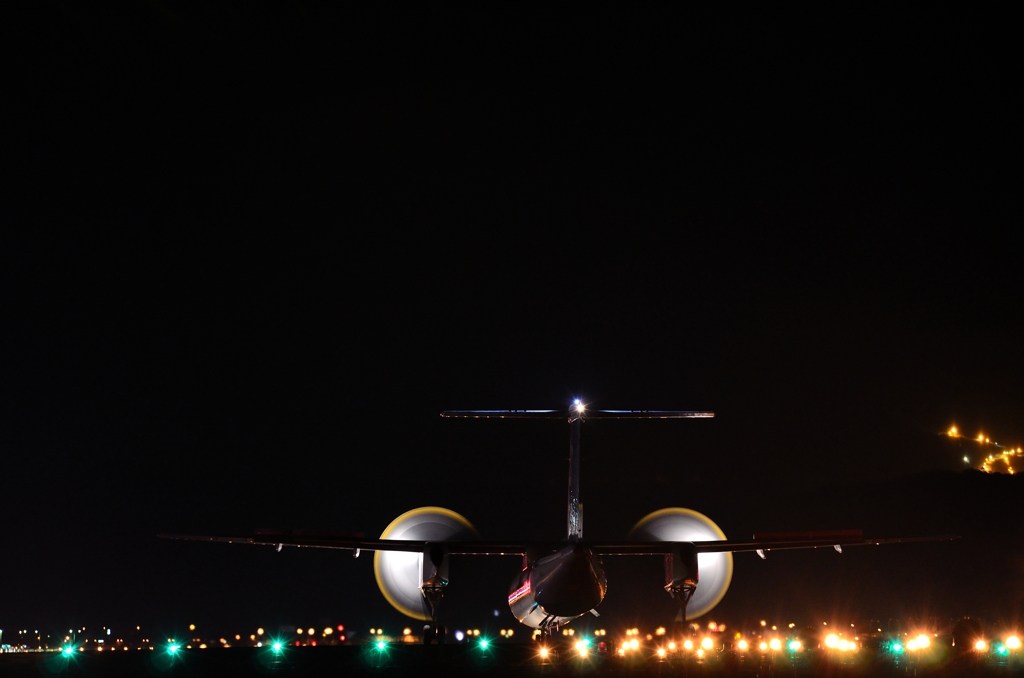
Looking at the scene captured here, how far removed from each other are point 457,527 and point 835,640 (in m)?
30.7

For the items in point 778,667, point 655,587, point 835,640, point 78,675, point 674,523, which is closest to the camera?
point 78,675

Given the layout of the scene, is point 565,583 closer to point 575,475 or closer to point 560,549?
point 560,549

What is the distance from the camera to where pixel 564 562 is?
34.8 meters

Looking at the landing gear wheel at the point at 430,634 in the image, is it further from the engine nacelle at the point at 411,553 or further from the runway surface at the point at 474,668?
the runway surface at the point at 474,668

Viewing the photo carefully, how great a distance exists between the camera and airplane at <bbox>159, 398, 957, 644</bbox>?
36.5 metres

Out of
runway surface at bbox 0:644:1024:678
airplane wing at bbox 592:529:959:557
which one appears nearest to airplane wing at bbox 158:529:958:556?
airplane wing at bbox 592:529:959:557

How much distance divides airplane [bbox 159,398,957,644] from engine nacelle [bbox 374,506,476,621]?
0.05 m

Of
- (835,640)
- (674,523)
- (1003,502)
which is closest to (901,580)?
(1003,502)

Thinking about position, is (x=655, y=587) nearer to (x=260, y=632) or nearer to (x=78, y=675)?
(x=260, y=632)

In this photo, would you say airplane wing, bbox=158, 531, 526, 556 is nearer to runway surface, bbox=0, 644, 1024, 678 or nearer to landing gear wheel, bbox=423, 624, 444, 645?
landing gear wheel, bbox=423, 624, 444, 645

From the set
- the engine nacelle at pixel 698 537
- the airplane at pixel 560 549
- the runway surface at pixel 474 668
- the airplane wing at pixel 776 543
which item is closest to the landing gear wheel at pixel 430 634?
the airplane at pixel 560 549

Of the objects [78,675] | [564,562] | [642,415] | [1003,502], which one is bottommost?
[78,675]

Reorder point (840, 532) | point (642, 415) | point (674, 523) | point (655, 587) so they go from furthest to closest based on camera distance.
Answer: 1. point (655, 587)
2. point (674, 523)
3. point (840, 532)
4. point (642, 415)

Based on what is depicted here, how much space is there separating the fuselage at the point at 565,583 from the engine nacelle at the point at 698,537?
842cm
